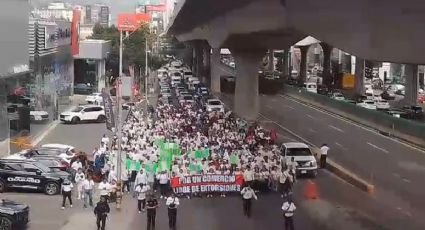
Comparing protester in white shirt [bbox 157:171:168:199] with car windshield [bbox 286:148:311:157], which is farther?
car windshield [bbox 286:148:311:157]

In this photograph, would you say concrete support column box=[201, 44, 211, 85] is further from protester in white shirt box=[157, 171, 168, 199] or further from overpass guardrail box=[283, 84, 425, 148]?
protester in white shirt box=[157, 171, 168, 199]

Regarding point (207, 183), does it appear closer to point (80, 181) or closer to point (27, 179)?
point (80, 181)

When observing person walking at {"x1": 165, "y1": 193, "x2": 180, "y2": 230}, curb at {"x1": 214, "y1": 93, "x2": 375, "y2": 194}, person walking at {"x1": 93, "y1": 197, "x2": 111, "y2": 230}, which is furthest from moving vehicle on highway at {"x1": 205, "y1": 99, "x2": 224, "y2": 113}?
person walking at {"x1": 93, "y1": 197, "x2": 111, "y2": 230}

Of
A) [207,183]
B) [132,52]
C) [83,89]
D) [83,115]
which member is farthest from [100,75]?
[207,183]

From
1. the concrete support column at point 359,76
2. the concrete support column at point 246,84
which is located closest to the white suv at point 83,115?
the concrete support column at point 246,84

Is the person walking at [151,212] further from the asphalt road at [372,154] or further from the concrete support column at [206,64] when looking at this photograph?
the concrete support column at [206,64]

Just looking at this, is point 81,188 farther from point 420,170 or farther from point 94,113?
point 94,113
